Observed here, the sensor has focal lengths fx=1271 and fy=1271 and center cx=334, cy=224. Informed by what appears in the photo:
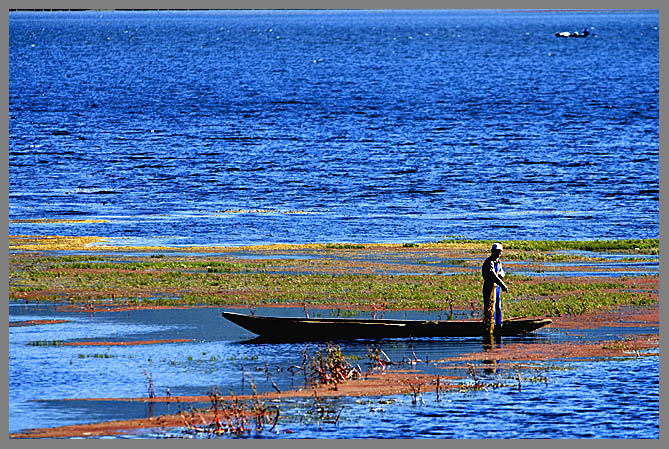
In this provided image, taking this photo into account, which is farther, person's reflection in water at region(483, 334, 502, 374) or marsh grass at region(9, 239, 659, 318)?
marsh grass at region(9, 239, 659, 318)

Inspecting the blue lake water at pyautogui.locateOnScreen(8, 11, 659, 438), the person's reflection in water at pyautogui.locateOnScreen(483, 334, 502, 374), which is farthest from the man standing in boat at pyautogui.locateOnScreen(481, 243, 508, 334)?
the blue lake water at pyautogui.locateOnScreen(8, 11, 659, 438)

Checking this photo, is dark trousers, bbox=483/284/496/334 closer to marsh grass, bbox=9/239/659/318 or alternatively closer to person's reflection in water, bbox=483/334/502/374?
person's reflection in water, bbox=483/334/502/374

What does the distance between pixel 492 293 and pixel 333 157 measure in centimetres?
4644

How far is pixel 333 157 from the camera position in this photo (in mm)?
76312

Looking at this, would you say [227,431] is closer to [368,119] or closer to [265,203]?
[265,203]

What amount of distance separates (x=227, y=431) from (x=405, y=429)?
3174 mm

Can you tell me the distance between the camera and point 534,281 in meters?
37.6

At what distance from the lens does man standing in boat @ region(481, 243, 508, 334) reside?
30.2 meters

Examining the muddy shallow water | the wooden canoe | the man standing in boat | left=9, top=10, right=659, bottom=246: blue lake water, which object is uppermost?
left=9, top=10, right=659, bottom=246: blue lake water

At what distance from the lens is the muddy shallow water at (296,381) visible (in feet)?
75.8

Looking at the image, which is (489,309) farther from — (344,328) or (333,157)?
(333,157)

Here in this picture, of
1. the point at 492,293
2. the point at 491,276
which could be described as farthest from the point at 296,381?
the point at 491,276

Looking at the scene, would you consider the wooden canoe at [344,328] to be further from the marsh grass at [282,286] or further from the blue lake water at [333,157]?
the blue lake water at [333,157]

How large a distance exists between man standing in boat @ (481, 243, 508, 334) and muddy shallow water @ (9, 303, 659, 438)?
615mm
